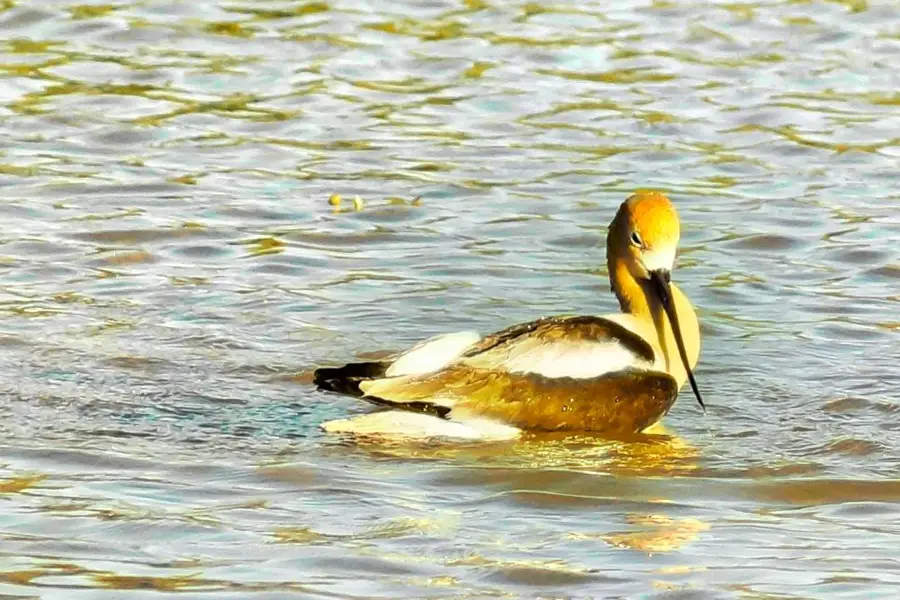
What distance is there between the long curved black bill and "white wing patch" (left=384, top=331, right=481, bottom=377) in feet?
A: 2.58

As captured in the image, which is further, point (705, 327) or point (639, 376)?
point (705, 327)

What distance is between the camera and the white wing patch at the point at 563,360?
8.50 meters

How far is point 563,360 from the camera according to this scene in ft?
28.0

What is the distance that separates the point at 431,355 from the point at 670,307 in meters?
1.04

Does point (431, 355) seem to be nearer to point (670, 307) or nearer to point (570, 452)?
point (570, 452)

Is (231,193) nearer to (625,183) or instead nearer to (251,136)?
(251,136)

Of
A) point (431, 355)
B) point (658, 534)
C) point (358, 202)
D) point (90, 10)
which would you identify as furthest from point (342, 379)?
point (90, 10)

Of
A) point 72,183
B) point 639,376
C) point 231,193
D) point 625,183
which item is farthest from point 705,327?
point 72,183

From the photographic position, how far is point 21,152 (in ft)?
41.8

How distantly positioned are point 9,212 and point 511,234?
107 inches

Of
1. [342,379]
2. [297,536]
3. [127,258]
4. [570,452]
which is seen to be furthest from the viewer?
[127,258]

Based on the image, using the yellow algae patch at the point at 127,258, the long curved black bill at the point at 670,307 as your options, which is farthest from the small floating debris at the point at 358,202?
the long curved black bill at the point at 670,307

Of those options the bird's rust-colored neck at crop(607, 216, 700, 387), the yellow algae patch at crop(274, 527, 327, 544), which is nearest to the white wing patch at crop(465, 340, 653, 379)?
the bird's rust-colored neck at crop(607, 216, 700, 387)

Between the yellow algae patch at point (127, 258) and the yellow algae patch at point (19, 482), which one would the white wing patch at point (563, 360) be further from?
the yellow algae patch at point (127, 258)
